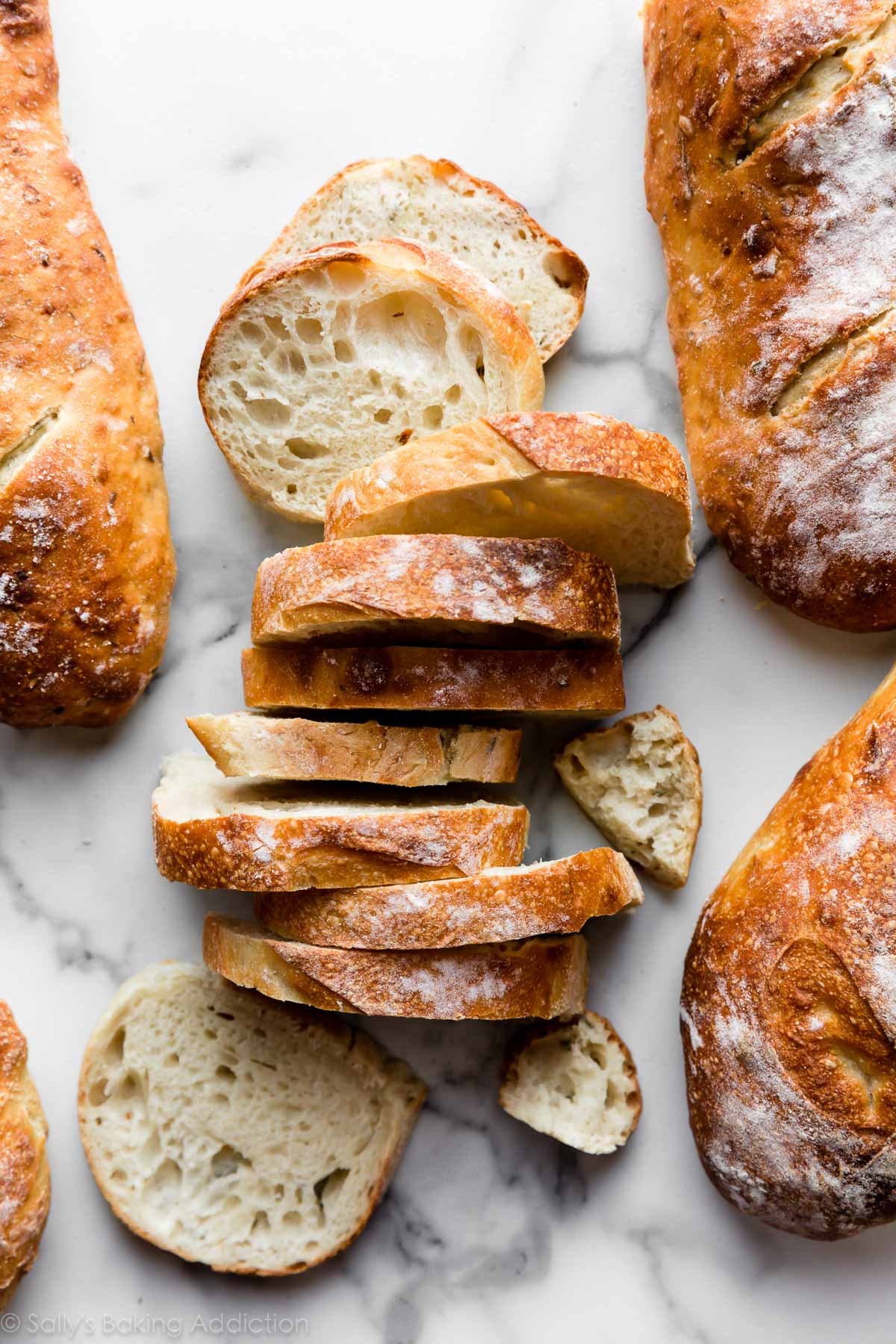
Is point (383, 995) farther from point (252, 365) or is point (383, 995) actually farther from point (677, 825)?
point (252, 365)

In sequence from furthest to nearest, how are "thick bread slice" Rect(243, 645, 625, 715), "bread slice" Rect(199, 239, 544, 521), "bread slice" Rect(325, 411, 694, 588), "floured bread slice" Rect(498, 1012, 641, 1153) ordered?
1. "floured bread slice" Rect(498, 1012, 641, 1153)
2. "bread slice" Rect(199, 239, 544, 521)
3. "thick bread slice" Rect(243, 645, 625, 715)
4. "bread slice" Rect(325, 411, 694, 588)

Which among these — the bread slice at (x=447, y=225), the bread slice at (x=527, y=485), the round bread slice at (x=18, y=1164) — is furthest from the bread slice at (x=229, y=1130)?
the bread slice at (x=447, y=225)

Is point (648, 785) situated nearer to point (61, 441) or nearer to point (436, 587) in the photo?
point (436, 587)

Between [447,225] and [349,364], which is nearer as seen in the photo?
[349,364]

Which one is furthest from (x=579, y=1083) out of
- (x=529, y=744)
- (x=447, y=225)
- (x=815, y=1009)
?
(x=447, y=225)

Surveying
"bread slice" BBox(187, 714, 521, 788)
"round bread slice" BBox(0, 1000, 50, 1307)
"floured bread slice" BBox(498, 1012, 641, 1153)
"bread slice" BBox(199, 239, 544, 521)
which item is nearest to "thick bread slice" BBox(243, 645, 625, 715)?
"bread slice" BBox(187, 714, 521, 788)

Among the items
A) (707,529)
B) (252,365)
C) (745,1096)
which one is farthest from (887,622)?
(252,365)

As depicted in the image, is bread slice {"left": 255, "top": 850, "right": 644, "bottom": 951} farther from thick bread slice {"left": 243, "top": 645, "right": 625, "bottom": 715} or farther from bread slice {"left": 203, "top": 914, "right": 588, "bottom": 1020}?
thick bread slice {"left": 243, "top": 645, "right": 625, "bottom": 715}
